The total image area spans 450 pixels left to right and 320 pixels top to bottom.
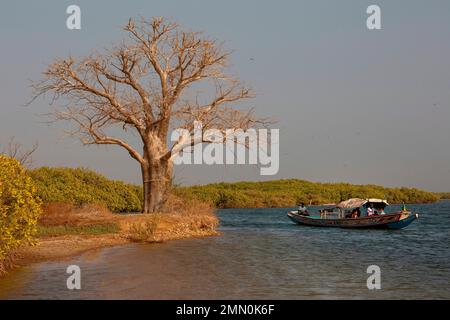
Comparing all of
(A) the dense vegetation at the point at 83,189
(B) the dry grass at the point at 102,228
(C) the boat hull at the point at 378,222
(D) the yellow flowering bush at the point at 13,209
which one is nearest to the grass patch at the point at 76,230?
(B) the dry grass at the point at 102,228

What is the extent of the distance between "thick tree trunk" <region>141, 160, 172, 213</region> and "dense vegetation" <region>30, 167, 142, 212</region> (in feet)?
39.8

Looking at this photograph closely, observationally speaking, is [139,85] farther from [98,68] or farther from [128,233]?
[128,233]

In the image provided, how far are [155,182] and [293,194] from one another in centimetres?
7751

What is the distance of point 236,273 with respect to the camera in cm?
1767

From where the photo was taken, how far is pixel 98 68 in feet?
106

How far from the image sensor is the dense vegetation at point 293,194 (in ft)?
314

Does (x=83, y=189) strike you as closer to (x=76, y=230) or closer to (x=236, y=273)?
(x=76, y=230)

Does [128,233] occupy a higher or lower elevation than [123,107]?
lower

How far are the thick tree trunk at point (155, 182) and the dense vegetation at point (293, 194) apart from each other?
171ft

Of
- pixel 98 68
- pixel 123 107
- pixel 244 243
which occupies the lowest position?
pixel 244 243

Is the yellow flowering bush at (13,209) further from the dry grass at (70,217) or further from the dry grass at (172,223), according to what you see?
the dry grass at (70,217)

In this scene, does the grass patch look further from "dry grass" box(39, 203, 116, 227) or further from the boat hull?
the boat hull
